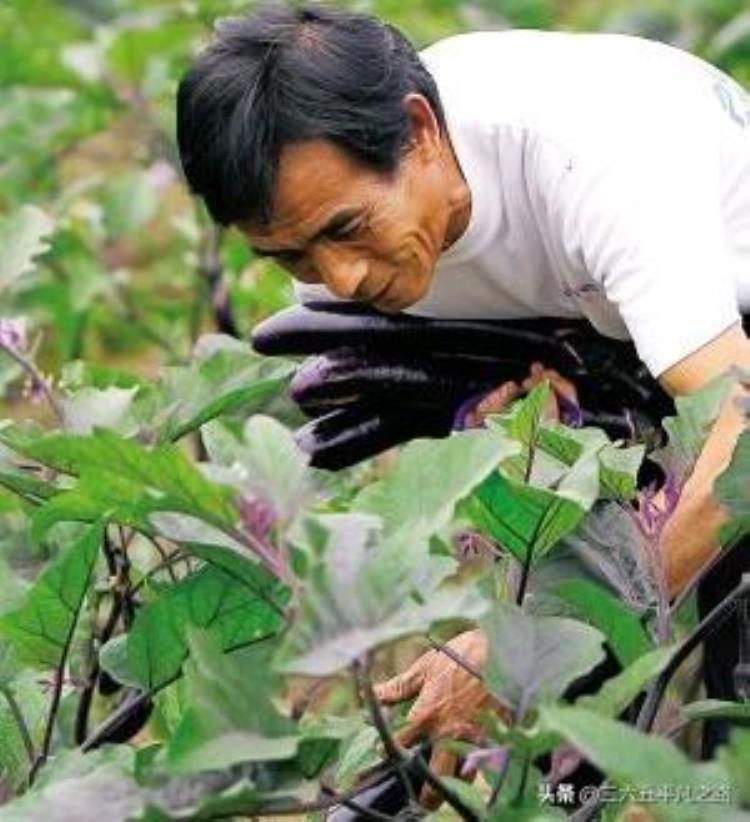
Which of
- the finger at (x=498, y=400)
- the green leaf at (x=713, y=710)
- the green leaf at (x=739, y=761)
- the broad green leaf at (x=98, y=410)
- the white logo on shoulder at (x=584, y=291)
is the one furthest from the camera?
the finger at (x=498, y=400)

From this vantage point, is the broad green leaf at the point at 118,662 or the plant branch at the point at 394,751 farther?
the broad green leaf at the point at 118,662

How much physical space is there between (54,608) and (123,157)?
265 cm

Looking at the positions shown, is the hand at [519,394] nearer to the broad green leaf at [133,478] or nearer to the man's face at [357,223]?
the man's face at [357,223]

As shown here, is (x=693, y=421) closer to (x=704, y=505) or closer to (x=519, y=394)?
(x=704, y=505)

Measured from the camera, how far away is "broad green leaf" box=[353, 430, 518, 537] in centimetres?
151

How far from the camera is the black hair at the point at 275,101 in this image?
200cm

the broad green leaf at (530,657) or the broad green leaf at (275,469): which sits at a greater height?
the broad green leaf at (275,469)

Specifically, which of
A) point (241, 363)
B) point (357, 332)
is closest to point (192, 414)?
point (241, 363)

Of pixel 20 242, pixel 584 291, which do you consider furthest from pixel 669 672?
pixel 20 242

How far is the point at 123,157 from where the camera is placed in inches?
170

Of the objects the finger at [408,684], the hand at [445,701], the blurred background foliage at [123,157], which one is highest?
the hand at [445,701]

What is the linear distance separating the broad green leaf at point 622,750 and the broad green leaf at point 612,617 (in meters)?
0.34

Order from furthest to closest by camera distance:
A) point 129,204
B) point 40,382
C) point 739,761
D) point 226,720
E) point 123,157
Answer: point 123,157
point 129,204
point 40,382
point 226,720
point 739,761

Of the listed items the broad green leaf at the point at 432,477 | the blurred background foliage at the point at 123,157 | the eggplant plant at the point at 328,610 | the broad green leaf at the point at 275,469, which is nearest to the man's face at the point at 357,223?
the eggplant plant at the point at 328,610
